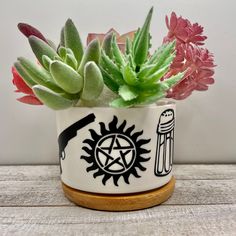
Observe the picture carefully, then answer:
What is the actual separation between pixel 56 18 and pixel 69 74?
0.85 feet

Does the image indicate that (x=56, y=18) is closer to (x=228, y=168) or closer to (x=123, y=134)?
(x=123, y=134)

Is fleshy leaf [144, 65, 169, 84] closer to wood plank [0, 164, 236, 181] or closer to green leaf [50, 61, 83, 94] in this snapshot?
green leaf [50, 61, 83, 94]

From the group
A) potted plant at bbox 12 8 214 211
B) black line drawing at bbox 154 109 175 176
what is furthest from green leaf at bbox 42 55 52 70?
black line drawing at bbox 154 109 175 176

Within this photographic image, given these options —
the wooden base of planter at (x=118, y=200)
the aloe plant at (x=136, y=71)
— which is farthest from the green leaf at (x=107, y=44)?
the wooden base of planter at (x=118, y=200)

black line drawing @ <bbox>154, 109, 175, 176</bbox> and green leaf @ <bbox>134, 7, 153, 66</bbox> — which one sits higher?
green leaf @ <bbox>134, 7, 153, 66</bbox>

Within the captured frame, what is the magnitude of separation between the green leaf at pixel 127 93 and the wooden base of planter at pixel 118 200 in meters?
0.11

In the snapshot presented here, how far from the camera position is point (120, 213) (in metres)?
0.31

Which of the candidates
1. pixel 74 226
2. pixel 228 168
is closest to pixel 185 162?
pixel 228 168

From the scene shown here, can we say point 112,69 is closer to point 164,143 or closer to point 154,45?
point 164,143

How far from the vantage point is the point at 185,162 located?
51cm

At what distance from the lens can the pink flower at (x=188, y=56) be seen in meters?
0.35

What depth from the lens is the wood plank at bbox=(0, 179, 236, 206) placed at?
1.14ft

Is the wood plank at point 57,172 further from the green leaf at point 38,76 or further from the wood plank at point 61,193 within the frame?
the green leaf at point 38,76

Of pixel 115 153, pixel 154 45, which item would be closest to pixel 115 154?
pixel 115 153
